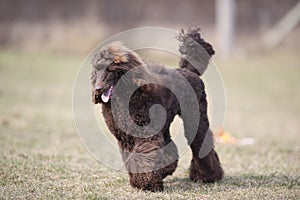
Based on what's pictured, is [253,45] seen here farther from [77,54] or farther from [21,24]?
[21,24]

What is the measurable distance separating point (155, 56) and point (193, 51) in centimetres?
1327

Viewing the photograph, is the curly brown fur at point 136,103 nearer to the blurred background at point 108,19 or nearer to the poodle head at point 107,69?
the poodle head at point 107,69

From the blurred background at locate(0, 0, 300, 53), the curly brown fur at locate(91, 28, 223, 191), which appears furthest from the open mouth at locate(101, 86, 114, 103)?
the blurred background at locate(0, 0, 300, 53)

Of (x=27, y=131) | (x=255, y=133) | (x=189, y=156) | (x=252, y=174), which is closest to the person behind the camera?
(x=252, y=174)

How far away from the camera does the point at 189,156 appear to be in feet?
29.3

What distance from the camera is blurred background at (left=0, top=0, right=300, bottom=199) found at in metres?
6.62

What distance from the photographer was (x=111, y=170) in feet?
24.3

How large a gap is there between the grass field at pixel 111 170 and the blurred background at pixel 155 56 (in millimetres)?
19

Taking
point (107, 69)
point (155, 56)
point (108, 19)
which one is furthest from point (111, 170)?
point (108, 19)

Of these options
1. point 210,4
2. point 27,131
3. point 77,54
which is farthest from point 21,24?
point 27,131

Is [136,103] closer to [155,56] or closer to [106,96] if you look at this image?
[106,96]

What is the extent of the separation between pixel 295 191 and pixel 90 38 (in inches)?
774

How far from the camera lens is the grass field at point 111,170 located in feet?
20.3

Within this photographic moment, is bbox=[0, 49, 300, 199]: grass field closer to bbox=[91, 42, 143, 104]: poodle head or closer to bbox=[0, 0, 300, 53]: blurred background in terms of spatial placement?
bbox=[91, 42, 143, 104]: poodle head
